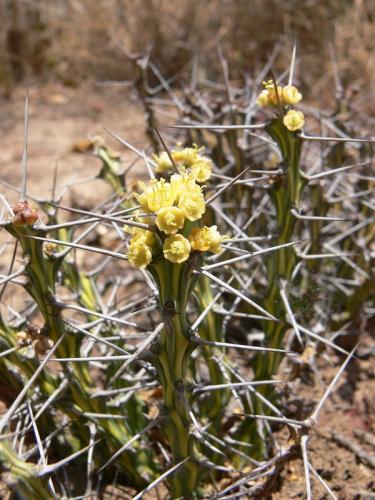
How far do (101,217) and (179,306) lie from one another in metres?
0.28

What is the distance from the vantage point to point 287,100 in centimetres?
153

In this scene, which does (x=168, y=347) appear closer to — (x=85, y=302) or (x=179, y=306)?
(x=179, y=306)

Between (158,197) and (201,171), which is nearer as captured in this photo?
(158,197)

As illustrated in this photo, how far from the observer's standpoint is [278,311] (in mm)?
1810

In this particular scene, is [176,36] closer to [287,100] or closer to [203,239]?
[287,100]

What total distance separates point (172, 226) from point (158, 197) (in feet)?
0.25

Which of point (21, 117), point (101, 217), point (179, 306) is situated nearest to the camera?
point (101, 217)

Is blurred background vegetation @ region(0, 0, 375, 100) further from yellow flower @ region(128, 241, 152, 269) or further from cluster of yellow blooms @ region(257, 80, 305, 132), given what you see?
yellow flower @ region(128, 241, 152, 269)

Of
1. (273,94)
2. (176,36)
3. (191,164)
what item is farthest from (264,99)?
(176,36)

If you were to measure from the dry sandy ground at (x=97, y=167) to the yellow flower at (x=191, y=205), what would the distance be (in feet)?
3.54

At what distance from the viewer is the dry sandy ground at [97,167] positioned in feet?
6.31

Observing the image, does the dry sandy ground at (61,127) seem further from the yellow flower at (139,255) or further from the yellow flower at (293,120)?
the yellow flower at (139,255)

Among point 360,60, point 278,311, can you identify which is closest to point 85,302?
point 278,311

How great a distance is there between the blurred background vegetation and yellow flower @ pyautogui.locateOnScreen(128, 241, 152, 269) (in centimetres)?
399
